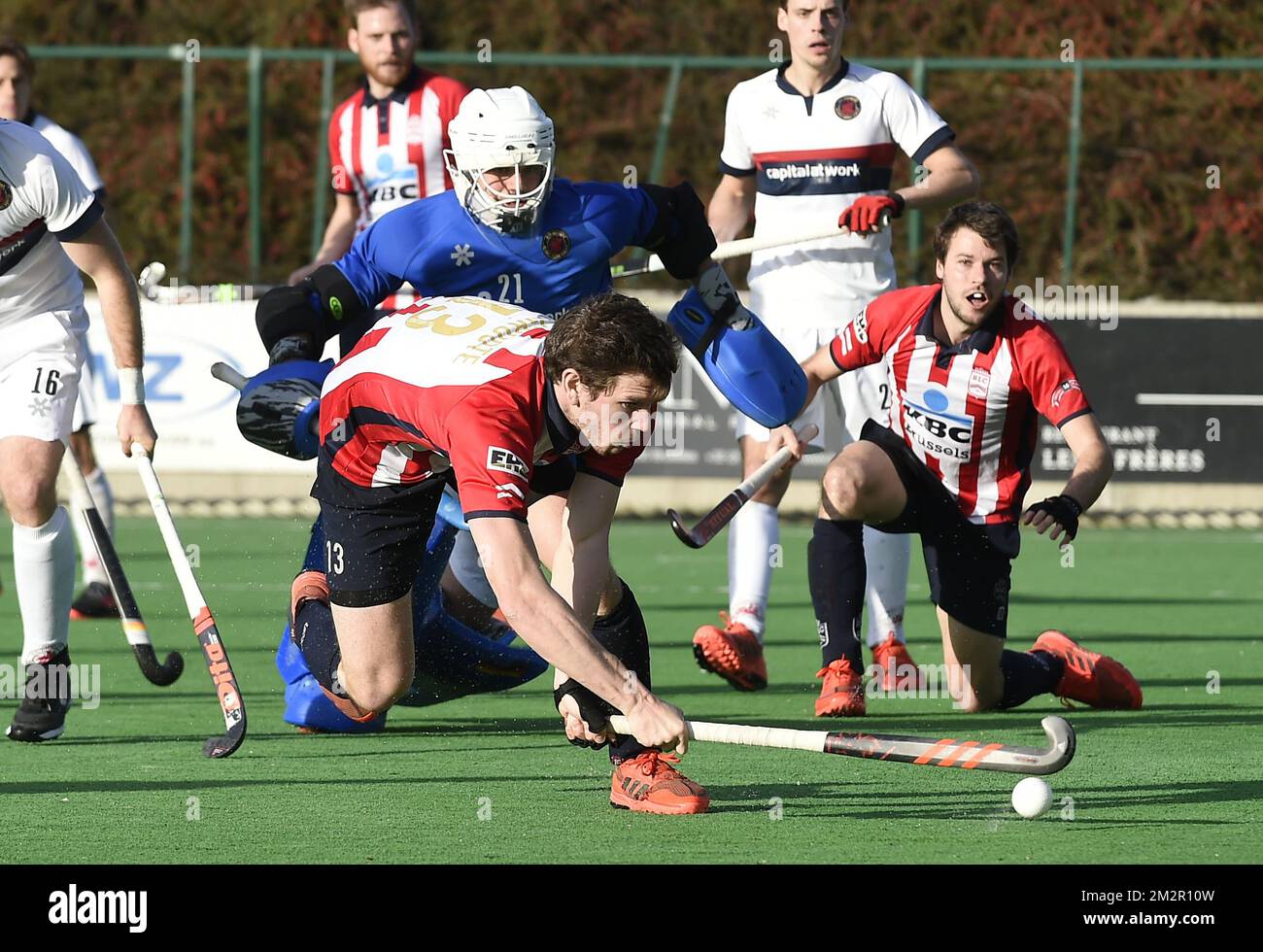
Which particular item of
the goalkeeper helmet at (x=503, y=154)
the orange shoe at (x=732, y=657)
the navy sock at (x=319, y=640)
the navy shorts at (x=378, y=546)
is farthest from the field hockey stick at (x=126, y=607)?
the orange shoe at (x=732, y=657)

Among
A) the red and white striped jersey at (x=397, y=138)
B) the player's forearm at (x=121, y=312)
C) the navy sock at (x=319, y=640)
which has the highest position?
the red and white striped jersey at (x=397, y=138)

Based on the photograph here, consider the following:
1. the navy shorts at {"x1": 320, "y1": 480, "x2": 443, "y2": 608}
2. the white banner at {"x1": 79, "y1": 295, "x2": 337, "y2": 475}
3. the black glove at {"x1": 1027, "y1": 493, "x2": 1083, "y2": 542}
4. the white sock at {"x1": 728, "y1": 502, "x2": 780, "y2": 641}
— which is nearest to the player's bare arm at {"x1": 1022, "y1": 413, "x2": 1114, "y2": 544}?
the black glove at {"x1": 1027, "y1": 493, "x2": 1083, "y2": 542}

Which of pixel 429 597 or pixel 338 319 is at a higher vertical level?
pixel 338 319

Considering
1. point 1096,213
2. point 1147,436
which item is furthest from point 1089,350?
point 1096,213

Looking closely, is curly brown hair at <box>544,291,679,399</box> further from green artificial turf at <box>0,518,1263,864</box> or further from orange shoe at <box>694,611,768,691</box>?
orange shoe at <box>694,611,768,691</box>

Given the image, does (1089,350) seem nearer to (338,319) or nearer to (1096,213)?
(1096,213)

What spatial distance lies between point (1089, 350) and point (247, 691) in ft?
20.2

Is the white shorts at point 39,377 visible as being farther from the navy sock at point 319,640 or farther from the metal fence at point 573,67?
the metal fence at point 573,67

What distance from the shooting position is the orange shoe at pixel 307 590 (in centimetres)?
508

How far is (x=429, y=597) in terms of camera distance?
520cm

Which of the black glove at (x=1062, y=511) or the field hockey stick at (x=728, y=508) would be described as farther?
the field hockey stick at (x=728, y=508)

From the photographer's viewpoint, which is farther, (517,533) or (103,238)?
(103,238)

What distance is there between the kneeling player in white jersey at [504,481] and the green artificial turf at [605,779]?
0.71ft

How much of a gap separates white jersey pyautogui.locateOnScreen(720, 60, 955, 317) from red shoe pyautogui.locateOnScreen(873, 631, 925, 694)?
105 centimetres
